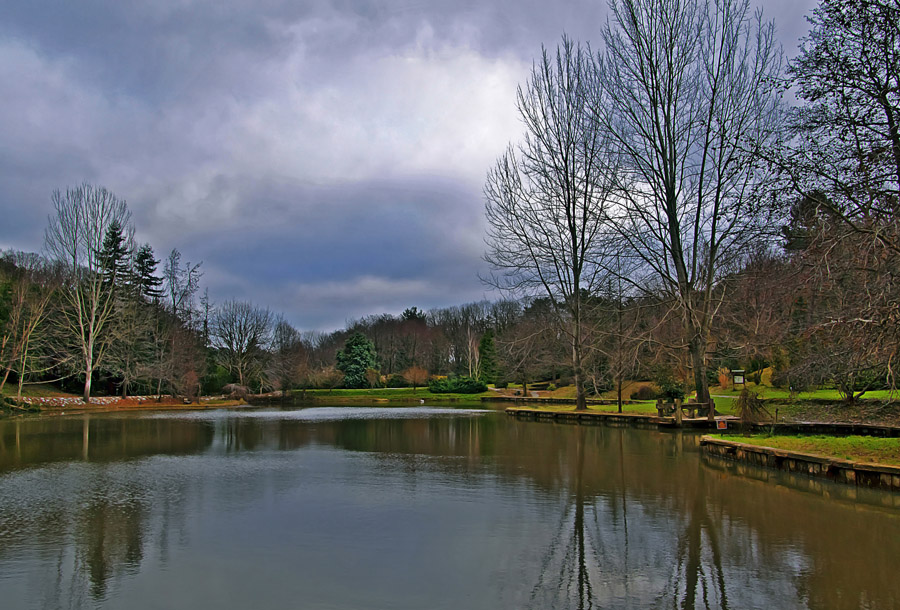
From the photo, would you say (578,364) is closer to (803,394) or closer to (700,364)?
(700,364)

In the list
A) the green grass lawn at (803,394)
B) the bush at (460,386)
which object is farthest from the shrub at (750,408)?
the bush at (460,386)

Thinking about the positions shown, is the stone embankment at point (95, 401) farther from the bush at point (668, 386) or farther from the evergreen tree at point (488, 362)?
the bush at point (668, 386)

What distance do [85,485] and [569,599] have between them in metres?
8.74

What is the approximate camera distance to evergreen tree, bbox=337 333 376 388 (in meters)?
57.8

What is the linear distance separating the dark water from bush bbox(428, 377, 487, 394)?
125 ft

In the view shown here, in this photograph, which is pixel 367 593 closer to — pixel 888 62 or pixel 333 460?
pixel 333 460

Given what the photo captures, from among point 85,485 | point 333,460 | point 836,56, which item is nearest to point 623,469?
point 333,460

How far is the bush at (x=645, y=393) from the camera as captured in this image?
31.8 m

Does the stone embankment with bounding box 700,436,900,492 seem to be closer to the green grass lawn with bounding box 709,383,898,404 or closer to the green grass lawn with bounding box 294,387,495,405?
the green grass lawn with bounding box 709,383,898,404

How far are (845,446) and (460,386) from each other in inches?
1591

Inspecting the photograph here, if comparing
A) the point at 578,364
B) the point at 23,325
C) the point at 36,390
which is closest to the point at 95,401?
the point at 36,390

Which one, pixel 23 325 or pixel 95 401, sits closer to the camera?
pixel 23 325

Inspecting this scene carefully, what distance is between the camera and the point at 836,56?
1038 cm

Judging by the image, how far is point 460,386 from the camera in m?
51.7
